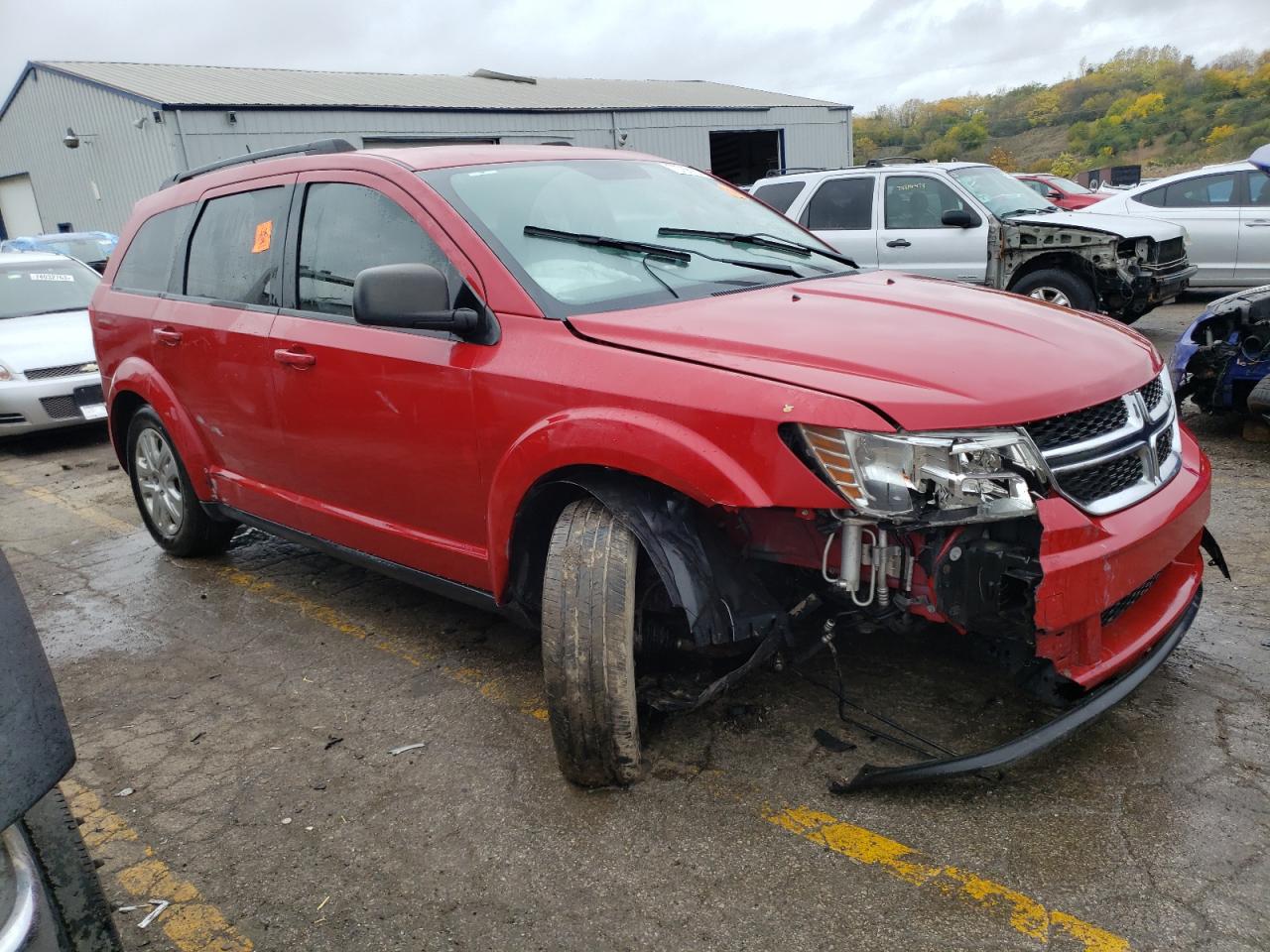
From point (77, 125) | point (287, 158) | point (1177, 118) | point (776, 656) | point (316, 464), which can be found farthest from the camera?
point (1177, 118)

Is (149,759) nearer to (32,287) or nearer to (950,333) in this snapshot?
(950,333)

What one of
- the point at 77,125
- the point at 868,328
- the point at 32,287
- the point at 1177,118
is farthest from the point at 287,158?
the point at 1177,118

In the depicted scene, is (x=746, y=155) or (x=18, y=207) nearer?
(x=18, y=207)

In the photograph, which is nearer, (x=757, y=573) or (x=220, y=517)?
(x=757, y=573)

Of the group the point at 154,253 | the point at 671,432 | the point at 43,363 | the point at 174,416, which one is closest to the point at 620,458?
the point at 671,432

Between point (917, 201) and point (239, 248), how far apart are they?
710 cm

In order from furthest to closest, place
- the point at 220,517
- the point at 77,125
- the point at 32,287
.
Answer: the point at 77,125
the point at 32,287
the point at 220,517

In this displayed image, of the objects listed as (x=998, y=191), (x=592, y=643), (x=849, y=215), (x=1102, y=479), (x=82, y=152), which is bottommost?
(x=592, y=643)

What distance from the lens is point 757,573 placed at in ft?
9.52

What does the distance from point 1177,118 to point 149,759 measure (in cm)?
5602

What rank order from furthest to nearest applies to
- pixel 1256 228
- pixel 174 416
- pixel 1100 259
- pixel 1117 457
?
pixel 1256 228, pixel 1100 259, pixel 174 416, pixel 1117 457

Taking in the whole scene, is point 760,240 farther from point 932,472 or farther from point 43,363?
point 43,363

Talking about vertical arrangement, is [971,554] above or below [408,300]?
below

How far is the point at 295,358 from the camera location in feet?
12.1
